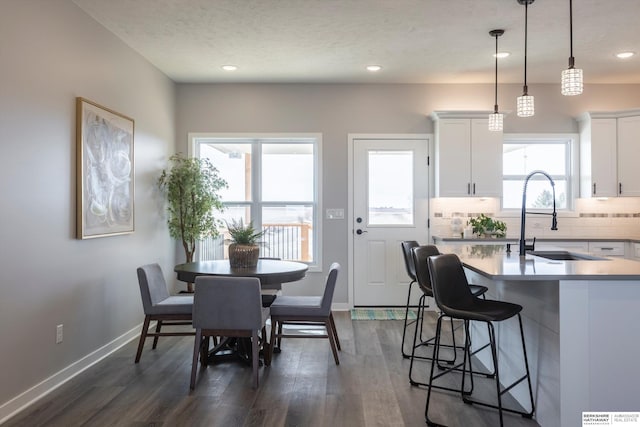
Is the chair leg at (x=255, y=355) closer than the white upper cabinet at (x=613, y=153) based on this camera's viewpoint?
Yes

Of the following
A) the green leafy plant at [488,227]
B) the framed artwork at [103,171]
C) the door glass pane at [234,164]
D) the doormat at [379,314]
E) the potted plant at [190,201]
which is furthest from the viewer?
the door glass pane at [234,164]

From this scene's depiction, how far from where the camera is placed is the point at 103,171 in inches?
144

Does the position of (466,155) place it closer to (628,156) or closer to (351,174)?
(351,174)

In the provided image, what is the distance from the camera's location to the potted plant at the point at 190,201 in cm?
486

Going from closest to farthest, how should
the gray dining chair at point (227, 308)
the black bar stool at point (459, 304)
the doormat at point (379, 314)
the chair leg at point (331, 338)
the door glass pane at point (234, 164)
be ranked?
the black bar stool at point (459, 304) < the gray dining chair at point (227, 308) < the chair leg at point (331, 338) < the doormat at point (379, 314) < the door glass pane at point (234, 164)

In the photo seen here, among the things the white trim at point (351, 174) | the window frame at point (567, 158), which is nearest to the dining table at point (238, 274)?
the white trim at point (351, 174)

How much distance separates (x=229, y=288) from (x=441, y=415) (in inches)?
59.8

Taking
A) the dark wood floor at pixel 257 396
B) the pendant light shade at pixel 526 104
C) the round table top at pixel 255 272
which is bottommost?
the dark wood floor at pixel 257 396

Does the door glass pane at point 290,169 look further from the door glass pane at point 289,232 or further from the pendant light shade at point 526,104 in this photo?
the pendant light shade at point 526,104

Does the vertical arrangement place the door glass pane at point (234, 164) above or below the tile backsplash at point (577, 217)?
above

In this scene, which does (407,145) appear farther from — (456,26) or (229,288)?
(229,288)

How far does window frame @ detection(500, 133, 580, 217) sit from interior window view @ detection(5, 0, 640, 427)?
0.09 feet

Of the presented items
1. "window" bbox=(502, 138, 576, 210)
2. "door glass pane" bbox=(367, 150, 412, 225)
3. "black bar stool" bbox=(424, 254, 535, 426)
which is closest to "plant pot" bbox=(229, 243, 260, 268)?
"black bar stool" bbox=(424, 254, 535, 426)

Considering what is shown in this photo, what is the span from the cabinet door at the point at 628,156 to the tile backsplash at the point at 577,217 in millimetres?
340
